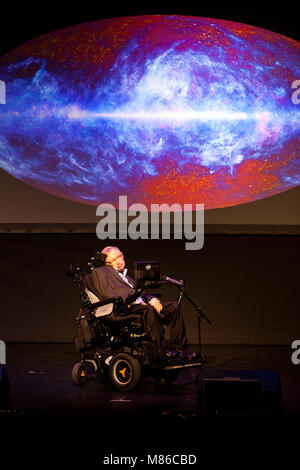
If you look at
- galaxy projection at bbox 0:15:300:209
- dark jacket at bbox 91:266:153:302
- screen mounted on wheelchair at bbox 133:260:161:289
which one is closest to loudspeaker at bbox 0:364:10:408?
dark jacket at bbox 91:266:153:302

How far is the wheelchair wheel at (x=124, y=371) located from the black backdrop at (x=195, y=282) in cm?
203

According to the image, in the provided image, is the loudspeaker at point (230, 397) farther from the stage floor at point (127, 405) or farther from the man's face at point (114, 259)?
the man's face at point (114, 259)

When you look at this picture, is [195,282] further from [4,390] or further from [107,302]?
[4,390]

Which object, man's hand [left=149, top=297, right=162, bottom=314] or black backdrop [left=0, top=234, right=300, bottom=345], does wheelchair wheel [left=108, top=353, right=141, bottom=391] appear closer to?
man's hand [left=149, top=297, right=162, bottom=314]

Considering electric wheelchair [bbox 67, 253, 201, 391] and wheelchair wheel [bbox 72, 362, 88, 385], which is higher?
electric wheelchair [bbox 67, 253, 201, 391]

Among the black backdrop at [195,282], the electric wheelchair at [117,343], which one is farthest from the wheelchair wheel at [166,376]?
the black backdrop at [195,282]

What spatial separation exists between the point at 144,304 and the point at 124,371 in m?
0.52

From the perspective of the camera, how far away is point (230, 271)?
294 inches

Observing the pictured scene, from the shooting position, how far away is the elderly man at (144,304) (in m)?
5.62

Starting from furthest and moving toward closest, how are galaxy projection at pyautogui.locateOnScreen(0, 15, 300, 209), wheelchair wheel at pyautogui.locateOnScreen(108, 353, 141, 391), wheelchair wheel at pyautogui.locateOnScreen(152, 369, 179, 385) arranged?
galaxy projection at pyautogui.locateOnScreen(0, 15, 300, 209) → wheelchair wheel at pyautogui.locateOnScreen(152, 369, 179, 385) → wheelchair wheel at pyautogui.locateOnScreen(108, 353, 141, 391)

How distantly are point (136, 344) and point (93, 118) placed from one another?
225 cm

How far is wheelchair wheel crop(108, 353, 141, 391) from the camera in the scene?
547 centimetres

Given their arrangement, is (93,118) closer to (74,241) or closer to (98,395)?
(74,241)

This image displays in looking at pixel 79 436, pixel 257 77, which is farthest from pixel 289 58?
pixel 79 436
